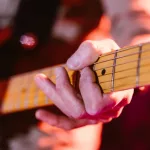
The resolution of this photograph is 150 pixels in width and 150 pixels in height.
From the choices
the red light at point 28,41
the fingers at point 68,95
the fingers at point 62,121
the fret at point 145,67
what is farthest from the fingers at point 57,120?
the red light at point 28,41

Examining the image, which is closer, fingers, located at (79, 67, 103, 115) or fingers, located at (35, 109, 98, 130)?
fingers, located at (79, 67, 103, 115)

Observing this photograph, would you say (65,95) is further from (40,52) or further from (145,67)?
(40,52)

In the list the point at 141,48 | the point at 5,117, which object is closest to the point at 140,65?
the point at 141,48

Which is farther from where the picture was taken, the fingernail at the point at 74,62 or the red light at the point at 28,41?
the red light at the point at 28,41

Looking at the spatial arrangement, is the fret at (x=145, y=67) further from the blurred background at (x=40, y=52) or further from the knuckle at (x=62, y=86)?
the blurred background at (x=40, y=52)

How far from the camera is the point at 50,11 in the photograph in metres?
1.15

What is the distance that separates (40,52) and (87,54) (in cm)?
54

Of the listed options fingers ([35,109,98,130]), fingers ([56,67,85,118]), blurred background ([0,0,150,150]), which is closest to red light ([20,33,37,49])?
blurred background ([0,0,150,150])

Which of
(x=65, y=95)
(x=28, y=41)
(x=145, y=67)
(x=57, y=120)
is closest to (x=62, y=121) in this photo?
(x=57, y=120)

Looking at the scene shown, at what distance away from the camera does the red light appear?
3.45 feet

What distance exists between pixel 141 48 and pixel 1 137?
572 millimetres

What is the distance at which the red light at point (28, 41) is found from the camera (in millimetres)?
1052

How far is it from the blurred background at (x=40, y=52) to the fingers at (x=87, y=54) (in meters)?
0.36

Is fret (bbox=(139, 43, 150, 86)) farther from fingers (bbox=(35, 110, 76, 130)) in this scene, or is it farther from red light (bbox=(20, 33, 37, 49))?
red light (bbox=(20, 33, 37, 49))
